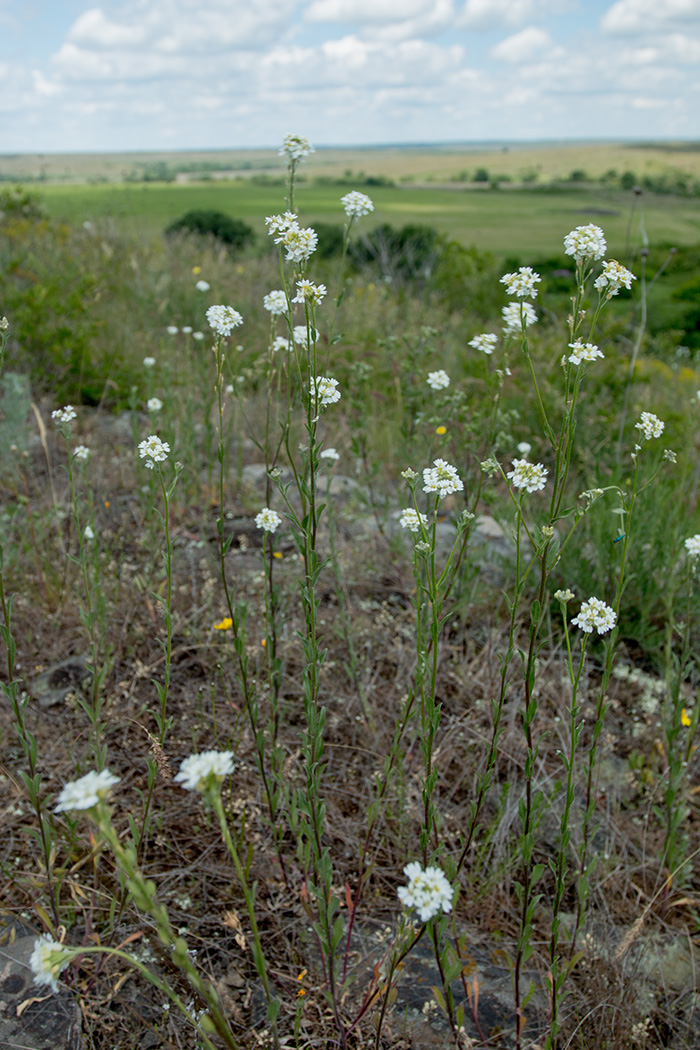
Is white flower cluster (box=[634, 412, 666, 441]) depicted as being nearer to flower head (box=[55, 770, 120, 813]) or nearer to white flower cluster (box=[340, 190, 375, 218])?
white flower cluster (box=[340, 190, 375, 218])

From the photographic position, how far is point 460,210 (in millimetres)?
22578

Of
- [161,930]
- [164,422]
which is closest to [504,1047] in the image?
[161,930]

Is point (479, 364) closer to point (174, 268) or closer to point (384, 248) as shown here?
point (384, 248)

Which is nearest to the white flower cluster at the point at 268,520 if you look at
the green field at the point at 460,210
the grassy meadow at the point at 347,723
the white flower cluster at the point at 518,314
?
the grassy meadow at the point at 347,723

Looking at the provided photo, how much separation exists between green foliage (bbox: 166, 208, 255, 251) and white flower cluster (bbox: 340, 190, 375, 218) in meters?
11.8

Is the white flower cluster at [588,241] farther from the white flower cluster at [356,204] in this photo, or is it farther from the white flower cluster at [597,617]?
the white flower cluster at [597,617]

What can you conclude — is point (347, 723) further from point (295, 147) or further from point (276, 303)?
point (295, 147)

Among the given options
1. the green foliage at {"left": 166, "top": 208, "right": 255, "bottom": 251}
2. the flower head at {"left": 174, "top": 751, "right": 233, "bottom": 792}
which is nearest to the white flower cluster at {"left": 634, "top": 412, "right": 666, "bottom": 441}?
the flower head at {"left": 174, "top": 751, "right": 233, "bottom": 792}

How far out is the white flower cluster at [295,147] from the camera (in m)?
1.97

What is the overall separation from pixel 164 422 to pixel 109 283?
4.07 metres

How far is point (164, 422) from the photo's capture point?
4.08 m

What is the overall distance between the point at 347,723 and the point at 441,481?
1.31m

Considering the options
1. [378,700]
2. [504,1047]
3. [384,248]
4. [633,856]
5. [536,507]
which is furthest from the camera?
[384,248]

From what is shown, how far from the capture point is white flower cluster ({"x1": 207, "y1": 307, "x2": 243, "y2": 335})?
1973 millimetres
